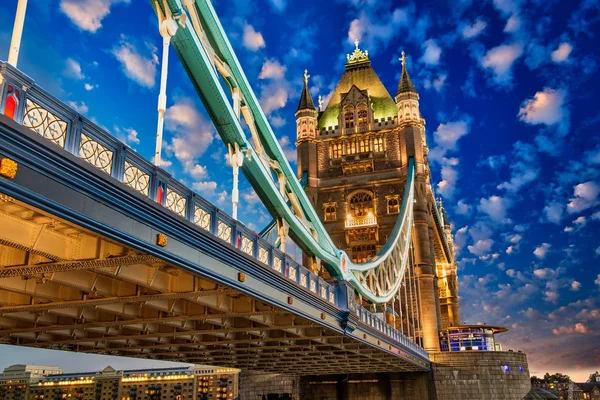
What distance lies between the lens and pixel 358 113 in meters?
64.8

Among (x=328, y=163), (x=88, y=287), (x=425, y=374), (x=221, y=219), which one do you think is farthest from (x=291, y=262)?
(x=328, y=163)

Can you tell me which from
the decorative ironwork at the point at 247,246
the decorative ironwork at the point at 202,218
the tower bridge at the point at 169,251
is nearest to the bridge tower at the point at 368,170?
the tower bridge at the point at 169,251

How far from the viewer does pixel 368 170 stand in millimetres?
61531

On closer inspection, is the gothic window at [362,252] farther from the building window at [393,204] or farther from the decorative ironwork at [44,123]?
the decorative ironwork at [44,123]

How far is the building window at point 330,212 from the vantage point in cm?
6022

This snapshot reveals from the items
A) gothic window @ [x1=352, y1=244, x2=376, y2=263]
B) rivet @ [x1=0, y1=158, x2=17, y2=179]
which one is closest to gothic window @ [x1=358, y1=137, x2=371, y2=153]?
gothic window @ [x1=352, y1=244, x2=376, y2=263]

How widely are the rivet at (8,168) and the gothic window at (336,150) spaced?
186ft

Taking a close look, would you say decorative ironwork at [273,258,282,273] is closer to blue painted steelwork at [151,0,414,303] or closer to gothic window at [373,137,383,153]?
blue painted steelwork at [151,0,414,303]

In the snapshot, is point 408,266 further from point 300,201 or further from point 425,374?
point 300,201

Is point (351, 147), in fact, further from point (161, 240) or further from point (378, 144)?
point (161, 240)

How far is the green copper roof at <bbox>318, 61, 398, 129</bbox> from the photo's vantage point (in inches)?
2554

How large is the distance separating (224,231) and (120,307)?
213 inches

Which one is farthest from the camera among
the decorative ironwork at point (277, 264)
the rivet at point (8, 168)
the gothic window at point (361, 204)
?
the gothic window at point (361, 204)

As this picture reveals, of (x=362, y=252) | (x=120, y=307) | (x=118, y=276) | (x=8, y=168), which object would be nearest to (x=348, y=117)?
(x=362, y=252)
